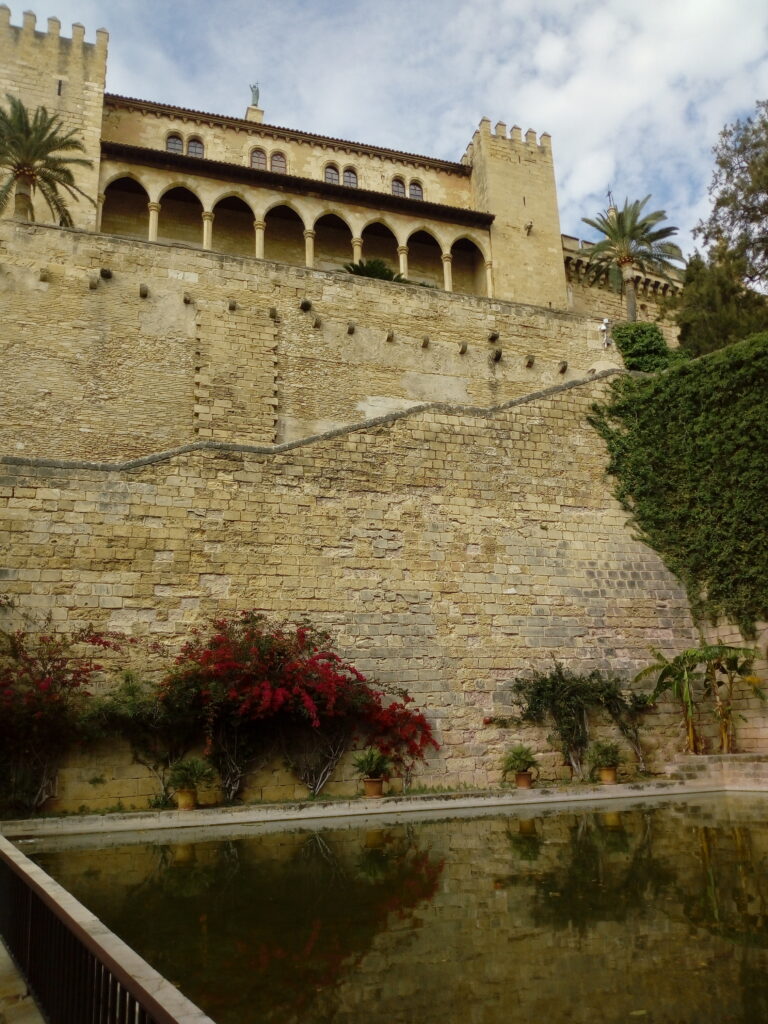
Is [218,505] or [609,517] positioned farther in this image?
[609,517]

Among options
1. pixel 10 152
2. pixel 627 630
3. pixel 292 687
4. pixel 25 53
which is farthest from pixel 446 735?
pixel 25 53

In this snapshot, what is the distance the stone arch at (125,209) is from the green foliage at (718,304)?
1811 cm

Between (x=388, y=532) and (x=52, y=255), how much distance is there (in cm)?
1071

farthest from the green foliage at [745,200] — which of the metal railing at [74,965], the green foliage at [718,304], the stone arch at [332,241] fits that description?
the metal railing at [74,965]

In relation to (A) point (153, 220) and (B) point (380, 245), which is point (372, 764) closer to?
(A) point (153, 220)

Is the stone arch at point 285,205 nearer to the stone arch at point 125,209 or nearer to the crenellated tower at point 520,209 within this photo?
the stone arch at point 125,209

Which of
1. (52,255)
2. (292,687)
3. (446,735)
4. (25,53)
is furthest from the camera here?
(25,53)

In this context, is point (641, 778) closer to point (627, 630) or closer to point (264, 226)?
point (627, 630)

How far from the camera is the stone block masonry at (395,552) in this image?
37.3ft

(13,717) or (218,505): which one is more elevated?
(218,505)

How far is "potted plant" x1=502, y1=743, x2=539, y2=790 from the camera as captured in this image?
11672mm

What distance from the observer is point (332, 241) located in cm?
3052

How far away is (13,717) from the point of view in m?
9.46

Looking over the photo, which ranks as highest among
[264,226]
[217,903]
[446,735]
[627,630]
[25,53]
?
[25,53]
